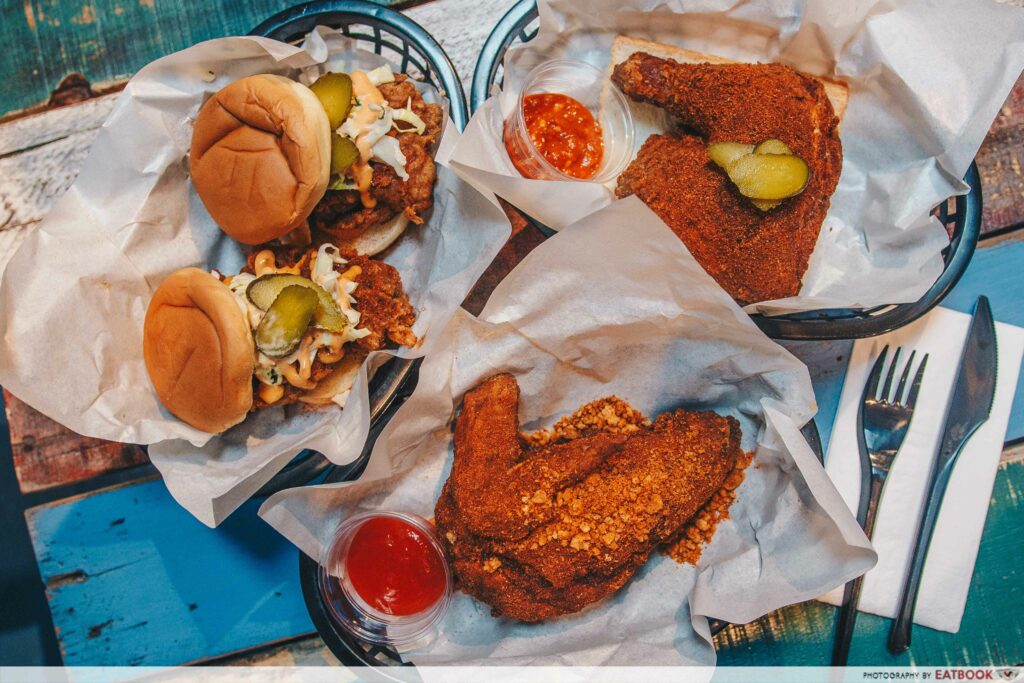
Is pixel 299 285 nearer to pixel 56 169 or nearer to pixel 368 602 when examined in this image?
pixel 368 602

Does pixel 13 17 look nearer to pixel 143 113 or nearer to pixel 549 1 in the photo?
pixel 143 113

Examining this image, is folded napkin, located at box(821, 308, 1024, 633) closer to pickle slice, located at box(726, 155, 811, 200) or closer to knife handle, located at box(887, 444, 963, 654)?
knife handle, located at box(887, 444, 963, 654)

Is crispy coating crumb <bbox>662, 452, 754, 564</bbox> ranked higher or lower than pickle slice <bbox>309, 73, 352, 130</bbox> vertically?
lower

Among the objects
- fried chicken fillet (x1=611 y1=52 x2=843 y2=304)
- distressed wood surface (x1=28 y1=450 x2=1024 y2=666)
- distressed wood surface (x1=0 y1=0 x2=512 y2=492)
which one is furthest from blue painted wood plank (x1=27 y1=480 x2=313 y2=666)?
fried chicken fillet (x1=611 y1=52 x2=843 y2=304)

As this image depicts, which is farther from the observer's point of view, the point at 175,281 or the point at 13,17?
the point at 13,17

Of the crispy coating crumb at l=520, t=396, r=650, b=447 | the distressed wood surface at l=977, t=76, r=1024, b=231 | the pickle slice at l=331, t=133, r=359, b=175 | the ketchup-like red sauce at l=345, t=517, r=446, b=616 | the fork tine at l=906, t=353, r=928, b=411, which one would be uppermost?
the pickle slice at l=331, t=133, r=359, b=175

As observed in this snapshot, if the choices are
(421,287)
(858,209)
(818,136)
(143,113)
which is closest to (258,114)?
A: (143,113)

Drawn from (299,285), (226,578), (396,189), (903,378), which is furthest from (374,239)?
(903,378)
